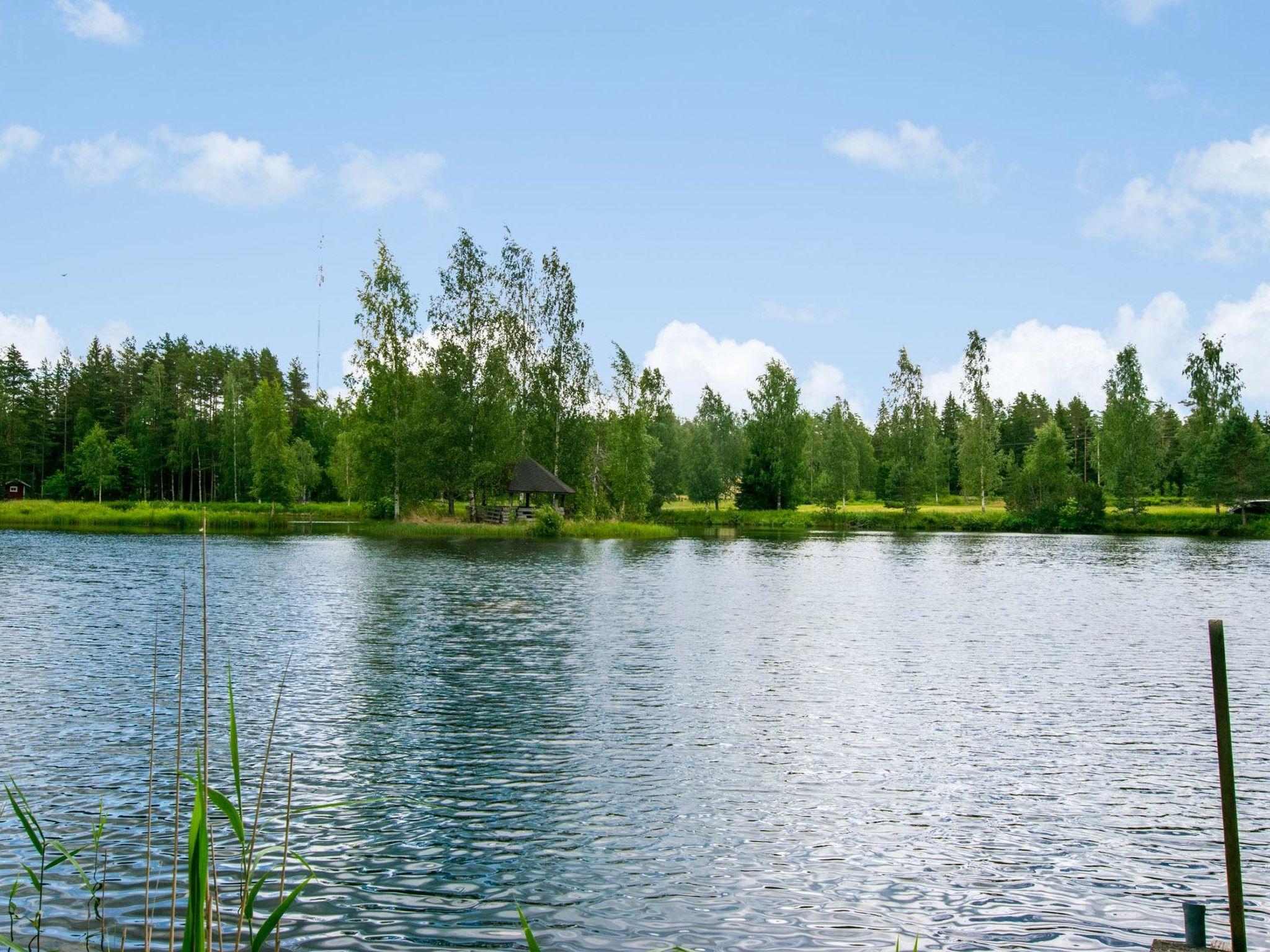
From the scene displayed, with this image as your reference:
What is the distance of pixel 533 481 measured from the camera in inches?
2657

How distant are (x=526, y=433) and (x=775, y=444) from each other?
1104 inches

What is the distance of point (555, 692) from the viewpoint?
16.7 m

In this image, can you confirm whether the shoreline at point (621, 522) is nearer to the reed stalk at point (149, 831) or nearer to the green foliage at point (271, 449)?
the green foliage at point (271, 449)

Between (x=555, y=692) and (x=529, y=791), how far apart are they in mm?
5629

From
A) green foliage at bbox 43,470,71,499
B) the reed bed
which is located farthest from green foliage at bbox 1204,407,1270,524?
green foliage at bbox 43,470,71,499

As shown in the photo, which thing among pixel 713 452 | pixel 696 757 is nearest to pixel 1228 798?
pixel 696 757

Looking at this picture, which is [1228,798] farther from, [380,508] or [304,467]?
[304,467]

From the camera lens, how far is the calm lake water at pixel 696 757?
26.3ft

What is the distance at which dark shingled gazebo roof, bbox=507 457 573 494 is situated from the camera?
66938 millimetres

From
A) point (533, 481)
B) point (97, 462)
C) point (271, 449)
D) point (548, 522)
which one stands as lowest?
point (548, 522)

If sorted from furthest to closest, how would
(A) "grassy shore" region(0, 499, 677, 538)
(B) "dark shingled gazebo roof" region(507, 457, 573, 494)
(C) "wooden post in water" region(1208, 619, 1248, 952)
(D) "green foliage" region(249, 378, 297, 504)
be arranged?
(D) "green foliage" region(249, 378, 297, 504), (B) "dark shingled gazebo roof" region(507, 457, 573, 494), (A) "grassy shore" region(0, 499, 677, 538), (C) "wooden post in water" region(1208, 619, 1248, 952)

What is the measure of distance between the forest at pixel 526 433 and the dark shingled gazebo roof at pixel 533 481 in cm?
120

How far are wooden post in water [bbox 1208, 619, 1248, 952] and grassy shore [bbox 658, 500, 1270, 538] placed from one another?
76.6 meters

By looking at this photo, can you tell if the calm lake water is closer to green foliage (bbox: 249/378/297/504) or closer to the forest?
the forest
